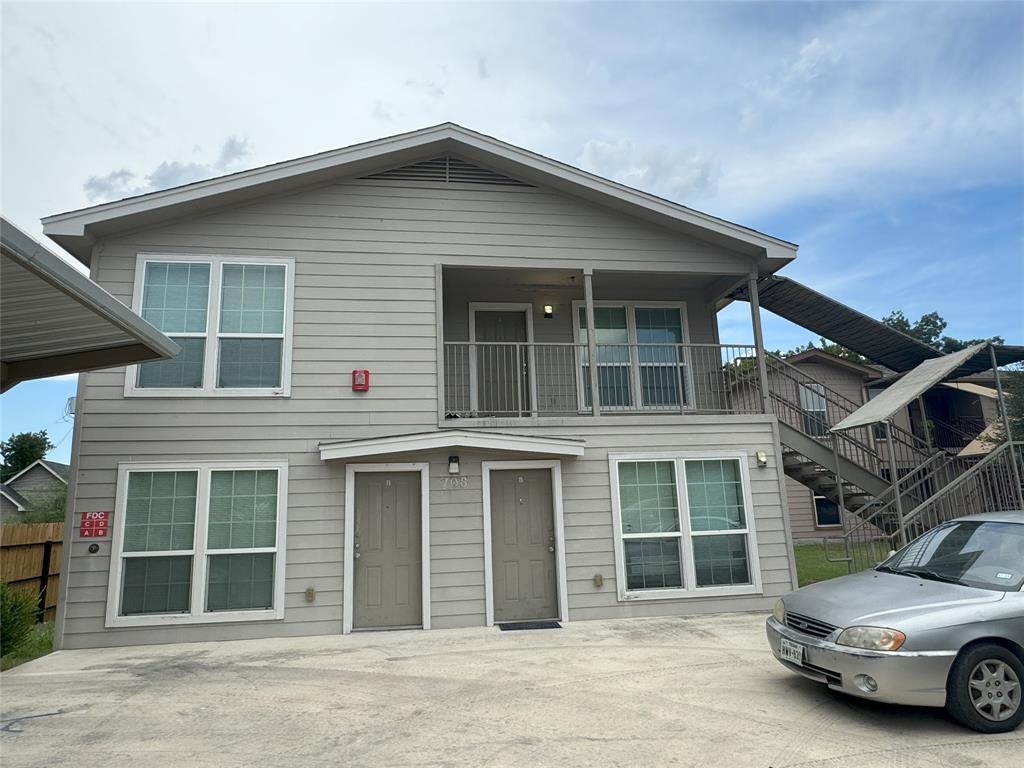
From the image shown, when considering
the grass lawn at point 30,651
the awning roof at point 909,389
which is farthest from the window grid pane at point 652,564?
the grass lawn at point 30,651

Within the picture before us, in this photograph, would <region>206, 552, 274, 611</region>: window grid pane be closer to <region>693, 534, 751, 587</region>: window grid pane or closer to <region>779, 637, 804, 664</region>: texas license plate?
<region>693, 534, 751, 587</region>: window grid pane

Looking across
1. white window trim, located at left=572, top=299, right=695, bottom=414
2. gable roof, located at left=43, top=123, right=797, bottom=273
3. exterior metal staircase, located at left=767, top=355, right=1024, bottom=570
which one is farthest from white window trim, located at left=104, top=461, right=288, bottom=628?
exterior metal staircase, located at left=767, top=355, right=1024, bottom=570

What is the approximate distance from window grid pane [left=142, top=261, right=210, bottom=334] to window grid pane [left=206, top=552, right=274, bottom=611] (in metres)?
2.91

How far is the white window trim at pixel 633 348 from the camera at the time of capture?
32.1 ft

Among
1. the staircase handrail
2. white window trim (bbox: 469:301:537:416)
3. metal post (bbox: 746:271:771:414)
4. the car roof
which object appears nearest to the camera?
the car roof

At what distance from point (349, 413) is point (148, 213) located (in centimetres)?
354

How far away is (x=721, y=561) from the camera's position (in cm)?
838

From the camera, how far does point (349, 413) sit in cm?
798

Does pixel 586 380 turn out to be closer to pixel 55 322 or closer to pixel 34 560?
pixel 55 322

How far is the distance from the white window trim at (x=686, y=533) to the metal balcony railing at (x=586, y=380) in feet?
4.18

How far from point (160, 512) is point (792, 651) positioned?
691 cm

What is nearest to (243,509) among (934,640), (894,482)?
(934,640)

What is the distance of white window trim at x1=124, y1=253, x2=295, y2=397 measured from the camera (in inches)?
301

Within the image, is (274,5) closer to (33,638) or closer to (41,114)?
(41,114)
